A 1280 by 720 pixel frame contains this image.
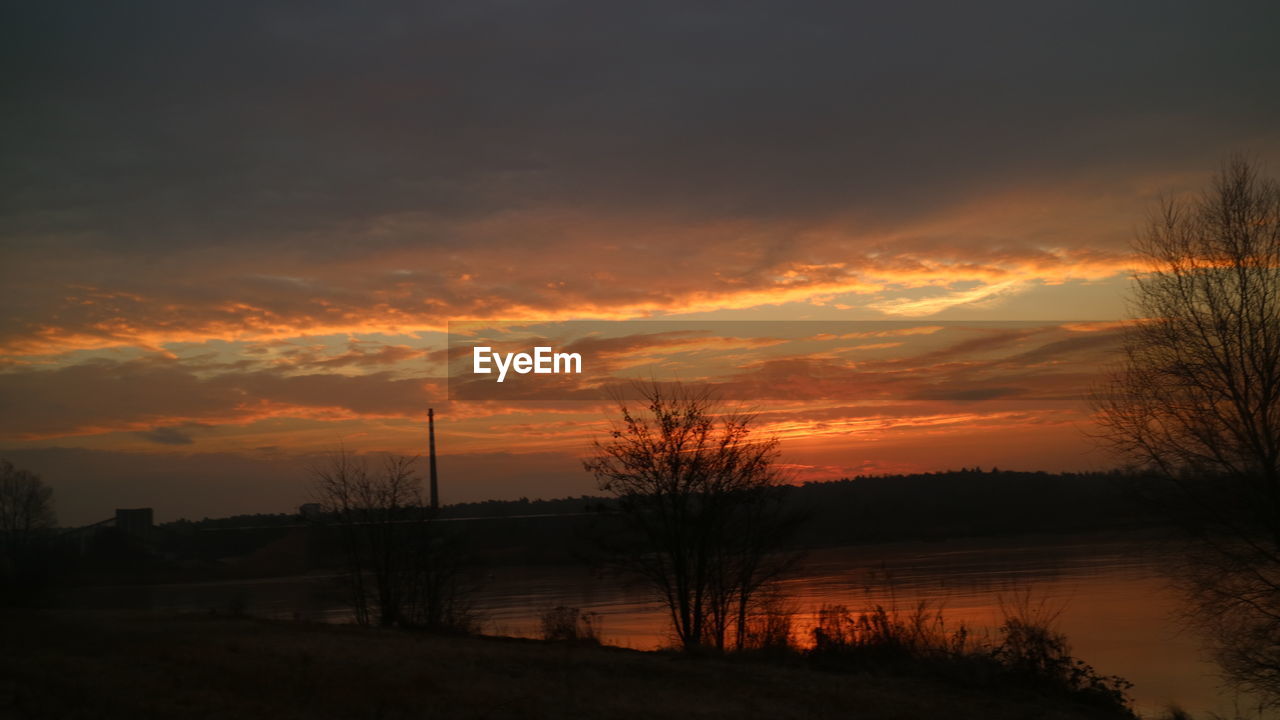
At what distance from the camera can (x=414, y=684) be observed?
1291 centimetres

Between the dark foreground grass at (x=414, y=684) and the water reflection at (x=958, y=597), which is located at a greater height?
the dark foreground grass at (x=414, y=684)

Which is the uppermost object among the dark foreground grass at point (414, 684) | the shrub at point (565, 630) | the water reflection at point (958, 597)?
the dark foreground grass at point (414, 684)

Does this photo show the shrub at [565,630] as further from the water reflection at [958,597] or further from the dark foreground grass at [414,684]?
the dark foreground grass at [414,684]

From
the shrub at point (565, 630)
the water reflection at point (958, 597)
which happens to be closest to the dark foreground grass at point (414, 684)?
the shrub at point (565, 630)

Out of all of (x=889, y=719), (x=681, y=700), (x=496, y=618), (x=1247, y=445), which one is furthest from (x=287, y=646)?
(x=1247, y=445)

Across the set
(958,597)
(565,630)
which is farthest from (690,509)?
(958,597)

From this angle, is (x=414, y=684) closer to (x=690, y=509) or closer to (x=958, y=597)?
(x=690, y=509)

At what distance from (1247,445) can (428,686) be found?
22.1 m

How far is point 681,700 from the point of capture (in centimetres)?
1279

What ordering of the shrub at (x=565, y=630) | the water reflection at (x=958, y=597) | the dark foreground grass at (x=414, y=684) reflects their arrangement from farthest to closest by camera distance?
the water reflection at (x=958, y=597) → the shrub at (x=565, y=630) → the dark foreground grass at (x=414, y=684)

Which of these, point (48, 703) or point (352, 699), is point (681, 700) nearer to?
point (352, 699)

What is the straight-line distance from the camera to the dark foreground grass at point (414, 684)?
35.6 ft

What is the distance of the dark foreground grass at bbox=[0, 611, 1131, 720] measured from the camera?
35.6 feet

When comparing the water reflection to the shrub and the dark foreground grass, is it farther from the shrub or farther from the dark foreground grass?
the dark foreground grass
